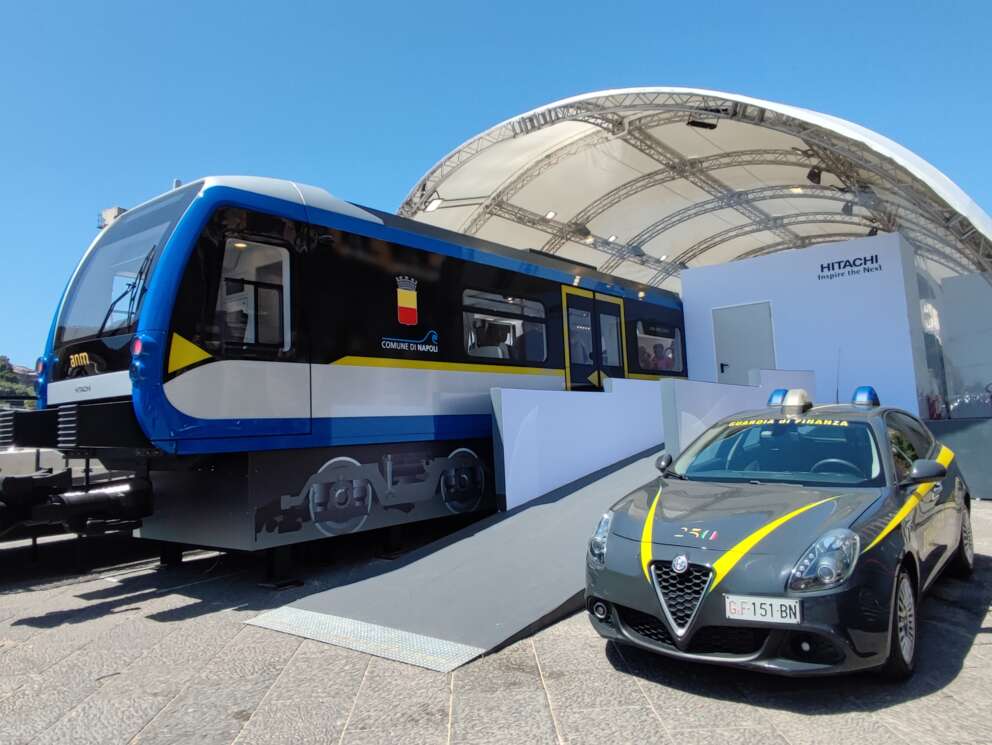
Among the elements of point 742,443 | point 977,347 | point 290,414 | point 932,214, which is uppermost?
point 932,214

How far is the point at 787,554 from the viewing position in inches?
129

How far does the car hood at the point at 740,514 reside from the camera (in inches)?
134

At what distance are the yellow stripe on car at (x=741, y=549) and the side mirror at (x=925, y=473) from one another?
862mm

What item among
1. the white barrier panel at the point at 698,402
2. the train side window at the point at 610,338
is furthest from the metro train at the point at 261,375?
the train side window at the point at 610,338

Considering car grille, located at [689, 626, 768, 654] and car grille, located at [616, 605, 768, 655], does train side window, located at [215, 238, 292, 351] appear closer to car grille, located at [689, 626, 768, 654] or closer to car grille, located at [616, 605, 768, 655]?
car grille, located at [616, 605, 768, 655]

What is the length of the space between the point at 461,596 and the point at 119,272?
405cm

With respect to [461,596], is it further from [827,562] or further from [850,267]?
[850,267]

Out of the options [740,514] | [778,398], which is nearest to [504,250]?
→ [778,398]

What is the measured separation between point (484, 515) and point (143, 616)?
403 centimetres

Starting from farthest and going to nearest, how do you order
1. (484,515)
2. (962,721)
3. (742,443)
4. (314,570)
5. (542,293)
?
(542,293)
(484,515)
(314,570)
(742,443)
(962,721)

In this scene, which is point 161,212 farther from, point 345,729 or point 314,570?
point 345,729

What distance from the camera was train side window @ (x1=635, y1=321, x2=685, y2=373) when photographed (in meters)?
11.5

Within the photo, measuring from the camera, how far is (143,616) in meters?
5.23

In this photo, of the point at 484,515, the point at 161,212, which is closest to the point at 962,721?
the point at 484,515
